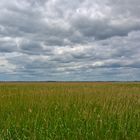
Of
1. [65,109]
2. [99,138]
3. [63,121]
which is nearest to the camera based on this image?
[99,138]

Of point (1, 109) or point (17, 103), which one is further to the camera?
point (17, 103)

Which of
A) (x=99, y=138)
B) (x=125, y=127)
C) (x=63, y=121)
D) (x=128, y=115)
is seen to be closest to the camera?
(x=99, y=138)

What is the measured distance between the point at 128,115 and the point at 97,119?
107 cm

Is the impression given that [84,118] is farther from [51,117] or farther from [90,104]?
[90,104]

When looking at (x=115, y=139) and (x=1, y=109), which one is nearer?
(x=115, y=139)

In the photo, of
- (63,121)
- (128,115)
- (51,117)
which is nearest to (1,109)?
(51,117)

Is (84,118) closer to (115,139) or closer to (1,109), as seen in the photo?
(115,139)

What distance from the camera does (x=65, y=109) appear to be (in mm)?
7391

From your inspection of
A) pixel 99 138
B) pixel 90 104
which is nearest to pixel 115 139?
pixel 99 138

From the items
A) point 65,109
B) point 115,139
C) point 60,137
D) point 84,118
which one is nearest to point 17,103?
point 65,109

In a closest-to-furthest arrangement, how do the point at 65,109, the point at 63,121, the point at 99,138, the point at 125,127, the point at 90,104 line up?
the point at 99,138 < the point at 125,127 < the point at 63,121 < the point at 65,109 < the point at 90,104

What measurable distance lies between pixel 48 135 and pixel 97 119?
140 cm

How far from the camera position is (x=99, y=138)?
16.1 ft

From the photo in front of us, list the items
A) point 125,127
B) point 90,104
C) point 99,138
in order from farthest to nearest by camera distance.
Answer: point 90,104, point 125,127, point 99,138
